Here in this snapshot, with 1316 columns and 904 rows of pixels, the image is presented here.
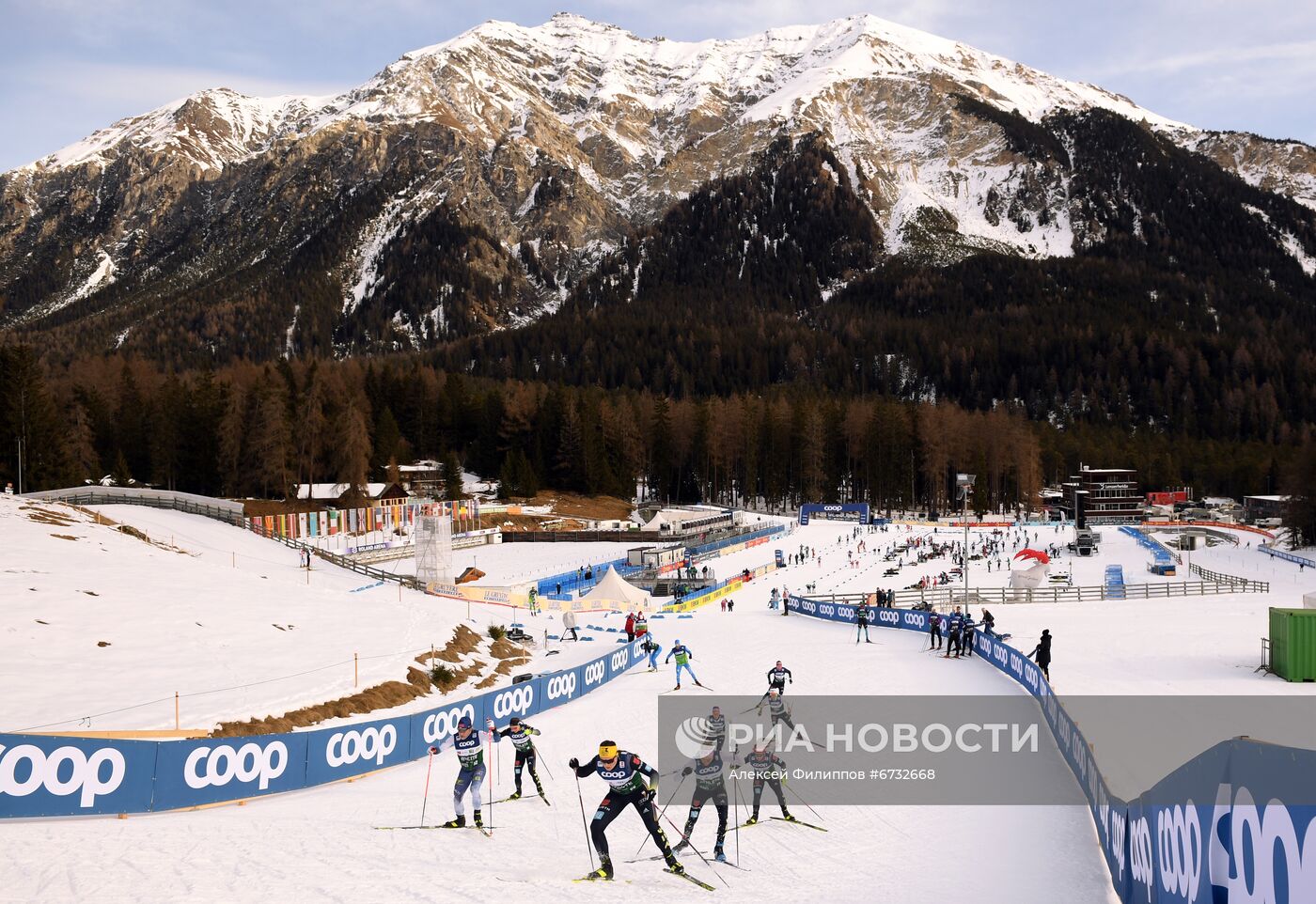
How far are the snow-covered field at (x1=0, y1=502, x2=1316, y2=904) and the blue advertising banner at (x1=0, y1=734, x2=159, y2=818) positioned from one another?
1.39ft

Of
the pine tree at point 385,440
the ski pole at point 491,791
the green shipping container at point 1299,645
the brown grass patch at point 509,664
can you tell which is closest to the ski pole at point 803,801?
the ski pole at point 491,791

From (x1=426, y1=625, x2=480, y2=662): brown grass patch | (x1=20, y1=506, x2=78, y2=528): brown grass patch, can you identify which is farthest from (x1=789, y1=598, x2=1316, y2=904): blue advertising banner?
(x1=20, y1=506, x2=78, y2=528): brown grass patch

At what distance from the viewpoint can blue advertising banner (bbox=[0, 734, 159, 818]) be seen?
515 inches

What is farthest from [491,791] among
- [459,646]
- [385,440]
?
[385,440]

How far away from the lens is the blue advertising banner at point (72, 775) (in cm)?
1309

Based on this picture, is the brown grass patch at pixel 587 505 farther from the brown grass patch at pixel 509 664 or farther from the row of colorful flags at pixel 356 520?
the brown grass patch at pixel 509 664

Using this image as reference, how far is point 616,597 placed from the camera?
4650 centimetres

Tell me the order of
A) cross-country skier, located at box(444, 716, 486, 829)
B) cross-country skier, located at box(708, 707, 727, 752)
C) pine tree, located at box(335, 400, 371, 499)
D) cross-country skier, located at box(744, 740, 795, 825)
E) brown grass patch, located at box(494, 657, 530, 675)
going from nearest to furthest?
cross-country skier, located at box(708, 707, 727, 752), cross-country skier, located at box(744, 740, 795, 825), cross-country skier, located at box(444, 716, 486, 829), brown grass patch, located at box(494, 657, 530, 675), pine tree, located at box(335, 400, 371, 499)

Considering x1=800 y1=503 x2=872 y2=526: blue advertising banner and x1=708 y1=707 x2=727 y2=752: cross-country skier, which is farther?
x1=800 y1=503 x2=872 y2=526: blue advertising banner

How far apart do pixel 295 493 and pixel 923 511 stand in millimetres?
74466

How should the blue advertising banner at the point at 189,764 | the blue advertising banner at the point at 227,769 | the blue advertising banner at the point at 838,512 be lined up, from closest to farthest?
Result: 1. the blue advertising banner at the point at 189,764
2. the blue advertising banner at the point at 227,769
3. the blue advertising banner at the point at 838,512

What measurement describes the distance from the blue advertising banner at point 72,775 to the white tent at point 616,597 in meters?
32.2

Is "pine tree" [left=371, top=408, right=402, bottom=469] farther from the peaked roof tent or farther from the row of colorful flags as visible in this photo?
the peaked roof tent

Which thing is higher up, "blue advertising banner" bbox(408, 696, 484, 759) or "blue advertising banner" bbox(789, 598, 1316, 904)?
"blue advertising banner" bbox(789, 598, 1316, 904)
